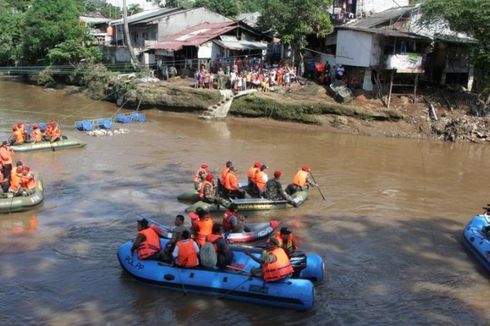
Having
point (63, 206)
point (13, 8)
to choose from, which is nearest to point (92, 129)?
point (63, 206)

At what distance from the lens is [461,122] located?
86.7 feet

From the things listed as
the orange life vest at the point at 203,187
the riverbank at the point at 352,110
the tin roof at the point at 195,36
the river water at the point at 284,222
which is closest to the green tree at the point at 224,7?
the tin roof at the point at 195,36

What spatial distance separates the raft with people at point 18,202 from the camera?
14.5m

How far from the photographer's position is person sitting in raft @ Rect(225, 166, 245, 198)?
14695 millimetres

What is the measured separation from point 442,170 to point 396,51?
31.7 feet

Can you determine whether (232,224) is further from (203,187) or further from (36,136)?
(36,136)

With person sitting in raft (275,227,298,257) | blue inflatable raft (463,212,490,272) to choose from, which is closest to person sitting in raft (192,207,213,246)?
person sitting in raft (275,227,298,257)

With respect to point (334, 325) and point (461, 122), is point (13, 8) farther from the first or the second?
point (334, 325)

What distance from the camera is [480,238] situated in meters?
12.4

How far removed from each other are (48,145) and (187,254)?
14.5 meters

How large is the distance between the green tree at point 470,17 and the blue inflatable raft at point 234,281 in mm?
18893

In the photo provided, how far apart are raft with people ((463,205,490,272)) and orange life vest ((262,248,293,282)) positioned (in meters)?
5.06

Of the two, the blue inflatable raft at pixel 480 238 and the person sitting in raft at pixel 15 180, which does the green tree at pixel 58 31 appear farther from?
the blue inflatable raft at pixel 480 238

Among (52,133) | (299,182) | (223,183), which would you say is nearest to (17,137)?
(52,133)
